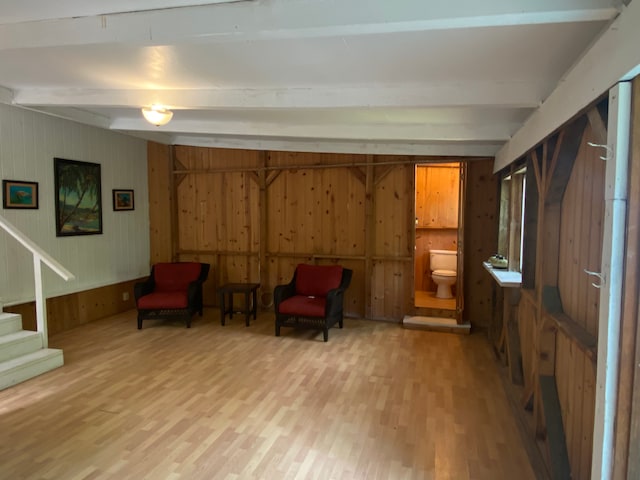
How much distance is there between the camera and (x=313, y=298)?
5086 millimetres

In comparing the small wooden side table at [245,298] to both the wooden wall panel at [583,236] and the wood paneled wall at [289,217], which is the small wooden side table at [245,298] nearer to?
the wood paneled wall at [289,217]

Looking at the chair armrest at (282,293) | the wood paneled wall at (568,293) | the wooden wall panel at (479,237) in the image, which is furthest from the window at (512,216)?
the chair armrest at (282,293)

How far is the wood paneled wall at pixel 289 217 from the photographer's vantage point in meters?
5.54

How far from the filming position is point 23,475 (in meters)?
2.33

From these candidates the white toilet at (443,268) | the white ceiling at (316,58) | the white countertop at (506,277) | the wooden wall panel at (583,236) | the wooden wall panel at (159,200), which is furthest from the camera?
the wooden wall panel at (159,200)

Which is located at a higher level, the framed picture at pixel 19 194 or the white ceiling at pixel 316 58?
Answer: the white ceiling at pixel 316 58

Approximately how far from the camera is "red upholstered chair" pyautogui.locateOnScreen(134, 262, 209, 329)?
16.8 ft

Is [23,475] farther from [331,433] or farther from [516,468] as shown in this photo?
[516,468]

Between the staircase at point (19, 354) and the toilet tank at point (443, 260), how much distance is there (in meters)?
5.15

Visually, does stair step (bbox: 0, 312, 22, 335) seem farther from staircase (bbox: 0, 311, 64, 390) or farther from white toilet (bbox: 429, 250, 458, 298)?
white toilet (bbox: 429, 250, 458, 298)

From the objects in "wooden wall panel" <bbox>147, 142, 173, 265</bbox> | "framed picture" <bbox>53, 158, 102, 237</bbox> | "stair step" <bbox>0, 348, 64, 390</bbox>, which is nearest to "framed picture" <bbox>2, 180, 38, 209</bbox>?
"framed picture" <bbox>53, 158, 102, 237</bbox>

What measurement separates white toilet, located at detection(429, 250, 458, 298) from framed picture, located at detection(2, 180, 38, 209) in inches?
212

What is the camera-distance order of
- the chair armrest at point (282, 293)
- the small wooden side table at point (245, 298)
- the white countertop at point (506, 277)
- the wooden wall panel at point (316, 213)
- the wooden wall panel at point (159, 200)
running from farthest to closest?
the wooden wall panel at point (159, 200) < the wooden wall panel at point (316, 213) < the small wooden side table at point (245, 298) < the chair armrest at point (282, 293) < the white countertop at point (506, 277)

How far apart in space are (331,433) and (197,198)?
15.1 ft
